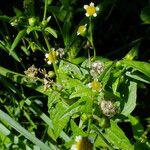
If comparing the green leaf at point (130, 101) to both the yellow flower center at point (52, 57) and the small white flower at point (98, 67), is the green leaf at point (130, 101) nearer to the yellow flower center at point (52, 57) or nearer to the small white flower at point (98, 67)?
the small white flower at point (98, 67)

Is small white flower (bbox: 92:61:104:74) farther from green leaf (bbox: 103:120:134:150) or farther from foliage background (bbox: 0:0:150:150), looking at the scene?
foliage background (bbox: 0:0:150:150)

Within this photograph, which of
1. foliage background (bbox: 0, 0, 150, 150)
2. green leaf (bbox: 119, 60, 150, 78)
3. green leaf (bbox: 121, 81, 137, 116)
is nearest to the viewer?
green leaf (bbox: 119, 60, 150, 78)

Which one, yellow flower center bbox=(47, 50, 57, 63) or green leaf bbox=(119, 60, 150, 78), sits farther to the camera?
yellow flower center bbox=(47, 50, 57, 63)

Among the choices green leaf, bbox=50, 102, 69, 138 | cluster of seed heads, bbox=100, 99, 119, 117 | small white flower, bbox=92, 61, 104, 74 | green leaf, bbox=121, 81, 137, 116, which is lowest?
green leaf, bbox=121, 81, 137, 116

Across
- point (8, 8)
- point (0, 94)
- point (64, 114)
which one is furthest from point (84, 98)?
point (8, 8)

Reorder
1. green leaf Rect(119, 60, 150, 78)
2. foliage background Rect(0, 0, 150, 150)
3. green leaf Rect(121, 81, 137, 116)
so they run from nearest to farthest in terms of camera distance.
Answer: green leaf Rect(119, 60, 150, 78) → green leaf Rect(121, 81, 137, 116) → foliage background Rect(0, 0, 150, 150)

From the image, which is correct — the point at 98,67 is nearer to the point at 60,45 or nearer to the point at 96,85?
the point at 96,85

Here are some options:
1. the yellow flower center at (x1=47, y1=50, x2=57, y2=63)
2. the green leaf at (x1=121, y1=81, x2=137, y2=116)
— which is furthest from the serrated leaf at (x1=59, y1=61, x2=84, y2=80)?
the green leaf at (x1=121, y1=81, x2=137, y2=116)

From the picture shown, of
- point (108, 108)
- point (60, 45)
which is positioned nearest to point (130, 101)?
point (108, 108)

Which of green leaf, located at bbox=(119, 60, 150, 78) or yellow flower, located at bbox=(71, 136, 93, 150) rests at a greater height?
green leaf, located at bbox=(119, 60, 150, 78)
